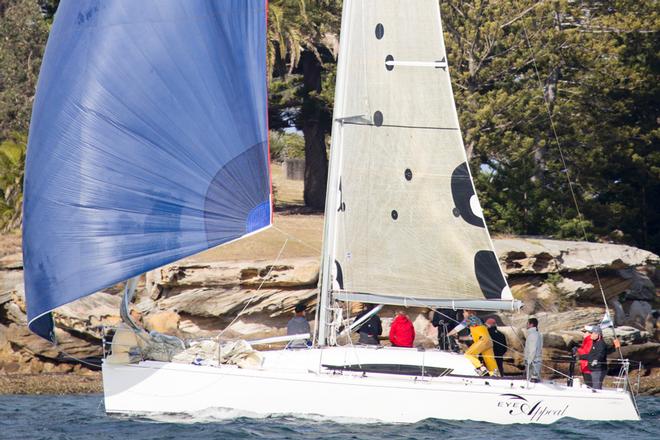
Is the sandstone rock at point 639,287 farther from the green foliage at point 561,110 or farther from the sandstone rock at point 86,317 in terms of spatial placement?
the sandstone rock at point 86,317

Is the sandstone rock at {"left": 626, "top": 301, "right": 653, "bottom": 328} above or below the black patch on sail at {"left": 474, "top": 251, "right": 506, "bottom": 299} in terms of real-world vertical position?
below

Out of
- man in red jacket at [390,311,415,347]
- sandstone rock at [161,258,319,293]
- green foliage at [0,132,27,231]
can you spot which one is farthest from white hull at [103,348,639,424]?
green foliage at [0,132,27,231]

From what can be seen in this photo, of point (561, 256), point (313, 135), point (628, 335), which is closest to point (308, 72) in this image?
point (313, 135)

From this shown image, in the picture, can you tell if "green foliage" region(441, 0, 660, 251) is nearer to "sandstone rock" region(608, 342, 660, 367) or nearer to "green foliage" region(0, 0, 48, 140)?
"sandstone rock" region(608, 342, 660, 367)

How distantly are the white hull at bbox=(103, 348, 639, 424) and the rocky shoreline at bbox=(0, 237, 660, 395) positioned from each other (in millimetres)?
6242

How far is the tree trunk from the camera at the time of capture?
37.3m

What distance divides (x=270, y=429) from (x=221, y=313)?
30.8 ft

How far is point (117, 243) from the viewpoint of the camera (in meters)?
18.5

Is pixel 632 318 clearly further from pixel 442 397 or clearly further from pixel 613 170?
pixel 442 397

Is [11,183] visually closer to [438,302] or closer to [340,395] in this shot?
[438,302]

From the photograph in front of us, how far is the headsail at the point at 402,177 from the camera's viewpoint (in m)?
20.2

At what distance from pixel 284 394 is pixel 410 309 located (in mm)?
9977

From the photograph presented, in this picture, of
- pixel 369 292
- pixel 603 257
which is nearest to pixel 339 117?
pixel 369 292

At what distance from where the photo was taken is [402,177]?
20594mm
